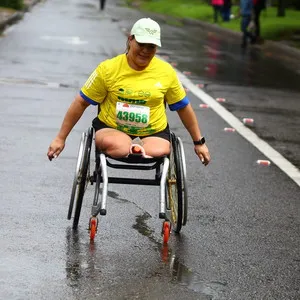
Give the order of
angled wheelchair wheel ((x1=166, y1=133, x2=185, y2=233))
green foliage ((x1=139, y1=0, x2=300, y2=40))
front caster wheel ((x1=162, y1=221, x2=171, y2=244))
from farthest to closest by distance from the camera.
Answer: green foliage ((x1=139, y1=0, x2=300, y2=40)) → angled wheelchair wheel ((x1=166, y1=133, x2=185, y2=233)) → front caster wheel ((x1=162, y1=221, x2=171, y2=244))

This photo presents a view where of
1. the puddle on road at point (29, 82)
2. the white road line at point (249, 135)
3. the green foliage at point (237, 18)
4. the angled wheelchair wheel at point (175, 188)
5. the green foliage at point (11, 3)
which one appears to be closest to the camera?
the angled wheelchair wheel at point (175, 188)

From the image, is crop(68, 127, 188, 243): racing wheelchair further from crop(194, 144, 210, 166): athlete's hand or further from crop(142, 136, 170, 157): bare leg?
crop(194, 144, 210, 166): athlete's hand

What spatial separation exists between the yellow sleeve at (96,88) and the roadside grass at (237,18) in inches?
1008

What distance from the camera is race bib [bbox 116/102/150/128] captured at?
748cm

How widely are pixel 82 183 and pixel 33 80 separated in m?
11.1

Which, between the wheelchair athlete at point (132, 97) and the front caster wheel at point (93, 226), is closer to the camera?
the front caster wheel at point (93, 226)

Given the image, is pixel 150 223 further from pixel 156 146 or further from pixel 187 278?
pixel 187 278

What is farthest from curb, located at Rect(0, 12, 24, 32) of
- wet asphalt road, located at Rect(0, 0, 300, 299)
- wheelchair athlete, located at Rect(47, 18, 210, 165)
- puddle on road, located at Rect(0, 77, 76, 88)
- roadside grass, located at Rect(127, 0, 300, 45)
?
wheelchair athlete, located at Rect(47, 18, 210, 165)

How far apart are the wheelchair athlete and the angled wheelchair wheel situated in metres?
0.11

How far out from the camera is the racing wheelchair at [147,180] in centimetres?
720

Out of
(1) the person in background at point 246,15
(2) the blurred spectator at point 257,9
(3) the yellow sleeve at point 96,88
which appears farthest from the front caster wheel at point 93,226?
(2) the blurred spectator at point 257,9

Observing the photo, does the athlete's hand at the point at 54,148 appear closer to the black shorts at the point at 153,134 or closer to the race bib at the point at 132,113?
the black shorts at the point at 153,134

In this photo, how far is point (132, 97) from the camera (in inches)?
295

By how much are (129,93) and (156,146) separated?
42cm
